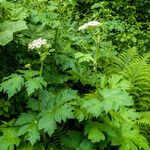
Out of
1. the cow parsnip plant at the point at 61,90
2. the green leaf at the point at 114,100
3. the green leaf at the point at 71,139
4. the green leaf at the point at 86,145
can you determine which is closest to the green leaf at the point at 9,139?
the cow parsnip plant at the point at 61,90

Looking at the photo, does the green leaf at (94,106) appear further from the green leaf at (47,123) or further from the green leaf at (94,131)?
the green leaf at (47,123)

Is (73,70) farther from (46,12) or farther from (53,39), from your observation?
(46,12)

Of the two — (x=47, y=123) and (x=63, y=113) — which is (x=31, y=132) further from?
(x=63, y=113)

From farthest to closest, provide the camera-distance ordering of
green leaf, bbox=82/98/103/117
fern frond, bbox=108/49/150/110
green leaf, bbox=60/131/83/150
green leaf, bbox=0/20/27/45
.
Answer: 1. fern frond, bbox=108/49/150/110
2. green leaf, bbox=0/20/27/45
3. green leaf, bbox=60/131/83/150
4. green leaf, bbox=82/98/103/117

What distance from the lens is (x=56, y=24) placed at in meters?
3.63

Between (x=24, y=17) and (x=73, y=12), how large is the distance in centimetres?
293

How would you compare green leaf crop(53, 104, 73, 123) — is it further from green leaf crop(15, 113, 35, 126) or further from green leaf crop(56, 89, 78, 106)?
green leaf crop(15, 113, 35, 126)

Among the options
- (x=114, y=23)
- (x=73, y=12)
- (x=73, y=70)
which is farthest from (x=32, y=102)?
(x=73, y=12)

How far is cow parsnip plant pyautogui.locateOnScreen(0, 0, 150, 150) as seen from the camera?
3.20 metres

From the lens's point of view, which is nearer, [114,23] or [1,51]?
[1,51]

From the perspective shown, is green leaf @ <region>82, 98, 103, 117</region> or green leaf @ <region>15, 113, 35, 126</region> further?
green leaf @ <region>15, 113, 35, 126</region>

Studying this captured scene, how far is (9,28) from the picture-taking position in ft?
12.8

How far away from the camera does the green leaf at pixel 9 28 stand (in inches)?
145

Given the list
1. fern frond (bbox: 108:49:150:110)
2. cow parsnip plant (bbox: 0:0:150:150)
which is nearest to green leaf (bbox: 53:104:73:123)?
cow parsnip plant (bbox: 0:0:150:150)
